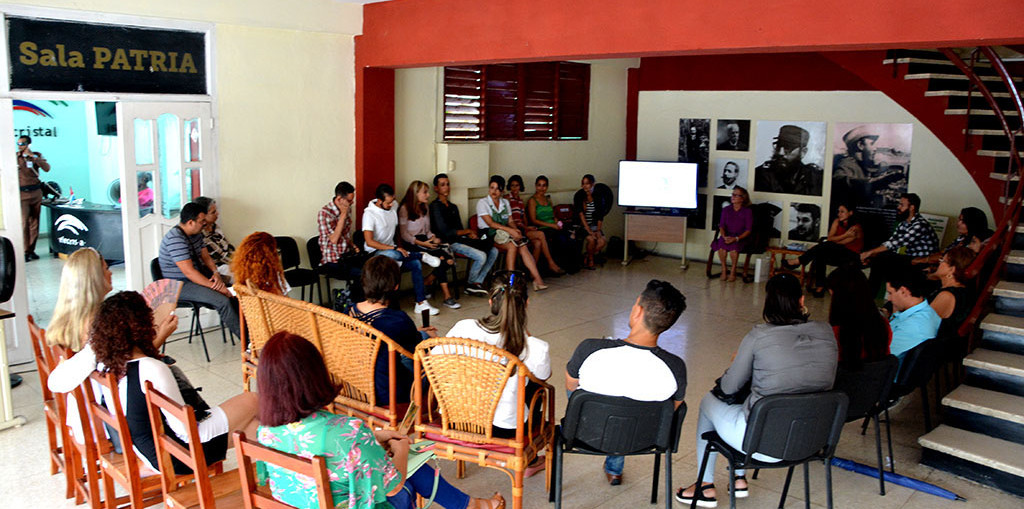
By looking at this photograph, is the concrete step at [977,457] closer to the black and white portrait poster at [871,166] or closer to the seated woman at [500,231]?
the seated woman at [500,231]

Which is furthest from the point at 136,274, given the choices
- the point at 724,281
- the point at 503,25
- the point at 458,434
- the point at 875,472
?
the point at 724,281

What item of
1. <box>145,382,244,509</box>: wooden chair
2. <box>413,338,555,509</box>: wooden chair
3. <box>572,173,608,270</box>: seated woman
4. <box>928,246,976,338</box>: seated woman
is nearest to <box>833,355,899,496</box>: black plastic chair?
<box>928,246,976,338</box>: seated woman

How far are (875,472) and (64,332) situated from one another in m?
4.08

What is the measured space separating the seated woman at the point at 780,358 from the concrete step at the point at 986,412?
1.24m

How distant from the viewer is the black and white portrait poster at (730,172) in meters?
10.5

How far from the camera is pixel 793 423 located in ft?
11.4

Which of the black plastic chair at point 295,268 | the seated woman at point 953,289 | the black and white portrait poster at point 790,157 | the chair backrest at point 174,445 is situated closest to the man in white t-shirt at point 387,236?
the black plastic chair at point 295,268

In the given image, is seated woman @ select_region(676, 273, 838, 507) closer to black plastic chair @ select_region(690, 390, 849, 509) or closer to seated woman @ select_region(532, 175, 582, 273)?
black plastic chair @ select_region(690, 390, 849, 509)

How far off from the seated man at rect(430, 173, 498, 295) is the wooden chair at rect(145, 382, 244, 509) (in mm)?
5255

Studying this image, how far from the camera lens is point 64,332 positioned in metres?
3.81

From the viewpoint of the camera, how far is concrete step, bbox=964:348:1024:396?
4523mm

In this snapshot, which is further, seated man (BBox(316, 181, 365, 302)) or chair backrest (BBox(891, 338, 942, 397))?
seated man (BBox(316, 181, 365, 302))

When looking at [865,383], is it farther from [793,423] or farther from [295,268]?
[295,268]

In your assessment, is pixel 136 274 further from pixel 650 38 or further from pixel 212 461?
pixel 650 38
